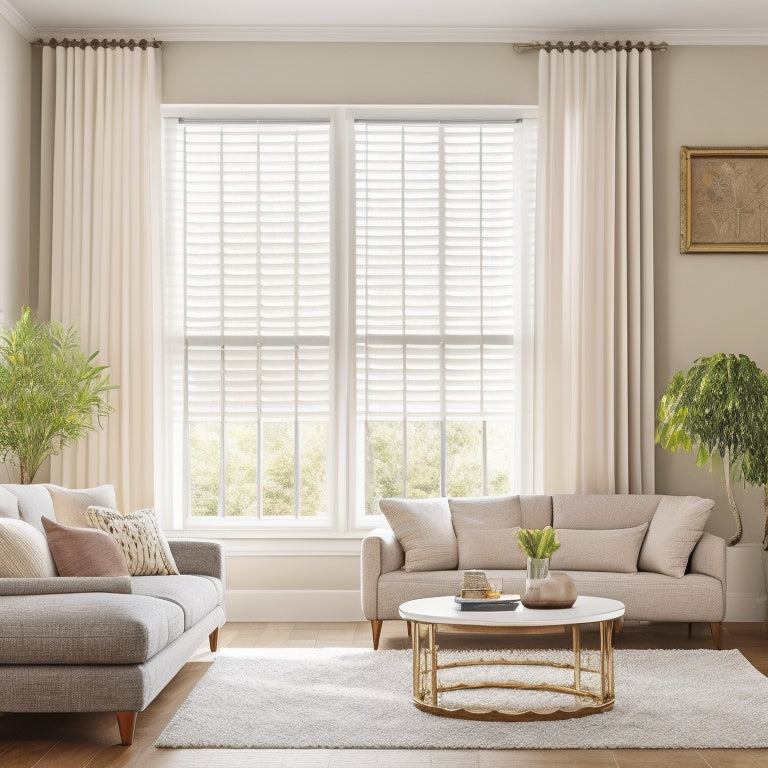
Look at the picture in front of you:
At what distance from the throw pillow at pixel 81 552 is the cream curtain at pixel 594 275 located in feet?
9.17

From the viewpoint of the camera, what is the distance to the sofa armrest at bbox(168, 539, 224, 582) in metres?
4.99

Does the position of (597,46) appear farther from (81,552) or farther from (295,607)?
(81,552)

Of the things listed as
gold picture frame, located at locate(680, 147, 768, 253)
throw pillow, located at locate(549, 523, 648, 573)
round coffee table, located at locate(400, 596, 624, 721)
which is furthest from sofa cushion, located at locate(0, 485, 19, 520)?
gold picture frame, located at locate(680, 147, 768, 253)

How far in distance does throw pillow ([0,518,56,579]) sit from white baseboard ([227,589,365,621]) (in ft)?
6.74

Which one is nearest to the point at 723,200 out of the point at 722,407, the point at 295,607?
the point at 722,407

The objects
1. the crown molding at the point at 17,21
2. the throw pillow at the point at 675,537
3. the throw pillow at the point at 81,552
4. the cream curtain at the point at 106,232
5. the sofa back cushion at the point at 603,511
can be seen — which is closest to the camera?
the throw pillow at the point at 81,552

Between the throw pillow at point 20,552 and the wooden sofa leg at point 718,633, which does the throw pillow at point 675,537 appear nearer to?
the wooden sofa leg at point 718,633

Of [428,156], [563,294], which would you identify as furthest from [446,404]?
[428,156]

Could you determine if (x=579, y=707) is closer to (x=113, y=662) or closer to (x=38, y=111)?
(x=113, y=662)

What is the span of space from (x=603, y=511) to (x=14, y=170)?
4022mm

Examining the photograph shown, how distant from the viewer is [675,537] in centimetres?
518

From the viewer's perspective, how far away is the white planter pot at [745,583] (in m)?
5.78

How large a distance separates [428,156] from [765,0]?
7.01ft

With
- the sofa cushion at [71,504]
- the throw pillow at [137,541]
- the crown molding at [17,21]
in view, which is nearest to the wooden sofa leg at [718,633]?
the throw pillow at [137,541]
